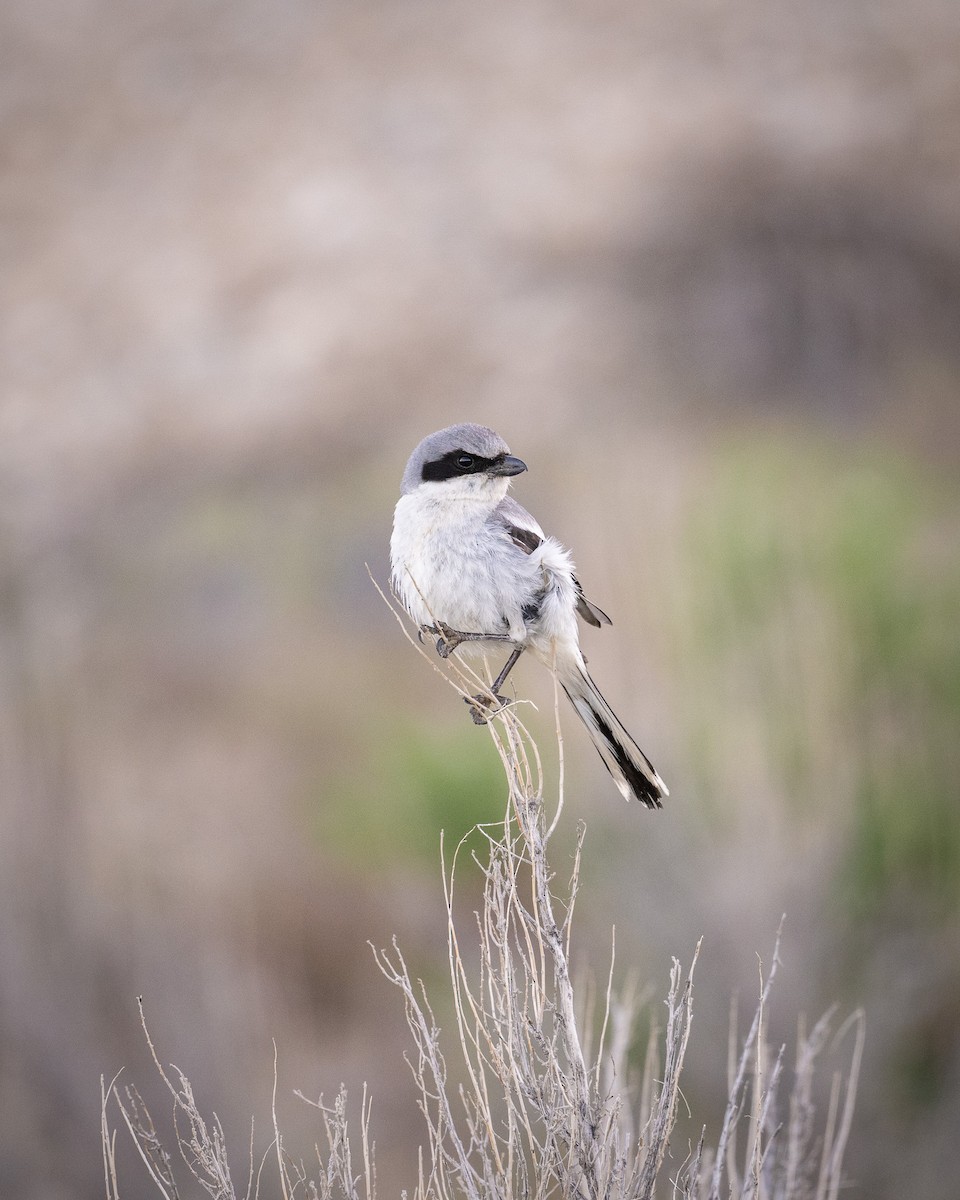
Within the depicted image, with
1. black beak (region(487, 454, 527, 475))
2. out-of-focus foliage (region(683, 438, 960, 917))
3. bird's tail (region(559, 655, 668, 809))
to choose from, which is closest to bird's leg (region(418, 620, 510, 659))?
bird's tail (region(559, 655, 668, 809))

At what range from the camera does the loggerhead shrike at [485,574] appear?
292 centimetres

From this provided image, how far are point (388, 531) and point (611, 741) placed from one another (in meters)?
15.9

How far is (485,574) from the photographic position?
293 cm

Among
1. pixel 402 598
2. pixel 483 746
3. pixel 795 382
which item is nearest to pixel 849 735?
pixel 483 746

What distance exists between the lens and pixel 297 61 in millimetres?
31141

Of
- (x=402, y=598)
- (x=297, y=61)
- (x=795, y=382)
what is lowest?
(x=402, y=598)

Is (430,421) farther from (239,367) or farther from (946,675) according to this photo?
(946,675)

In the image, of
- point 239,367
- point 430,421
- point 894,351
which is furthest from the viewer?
point 239,367

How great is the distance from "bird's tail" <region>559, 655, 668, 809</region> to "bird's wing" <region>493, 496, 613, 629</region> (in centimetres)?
17

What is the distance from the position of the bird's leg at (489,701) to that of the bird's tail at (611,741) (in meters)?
0.19

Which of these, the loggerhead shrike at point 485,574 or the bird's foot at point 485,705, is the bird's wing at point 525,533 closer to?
the loggerhead shrike at point 485,574

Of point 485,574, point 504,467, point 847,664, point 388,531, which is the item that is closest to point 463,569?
point 485,574

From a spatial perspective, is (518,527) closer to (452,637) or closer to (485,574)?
(485,574)

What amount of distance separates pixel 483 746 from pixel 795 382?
502 inches
